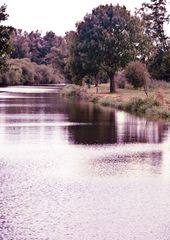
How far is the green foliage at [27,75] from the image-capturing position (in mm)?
129350

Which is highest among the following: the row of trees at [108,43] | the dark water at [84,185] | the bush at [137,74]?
the row of trees at [108,43]

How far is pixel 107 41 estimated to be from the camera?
69.1 metres

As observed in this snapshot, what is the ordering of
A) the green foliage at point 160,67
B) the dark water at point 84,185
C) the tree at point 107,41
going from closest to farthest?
the dark water at point 84,185 → the tree at point 107,41 → the green foliage at point 160,67

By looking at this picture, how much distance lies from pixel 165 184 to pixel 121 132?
13866mm

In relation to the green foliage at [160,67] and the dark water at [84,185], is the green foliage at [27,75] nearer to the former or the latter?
the green foliage at [160,67]

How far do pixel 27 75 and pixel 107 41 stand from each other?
69.9 metres

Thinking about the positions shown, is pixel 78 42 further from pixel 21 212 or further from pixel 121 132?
pixel 21 212

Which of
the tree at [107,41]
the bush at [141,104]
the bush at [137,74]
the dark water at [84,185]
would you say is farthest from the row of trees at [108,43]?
the dark water at [84,185]

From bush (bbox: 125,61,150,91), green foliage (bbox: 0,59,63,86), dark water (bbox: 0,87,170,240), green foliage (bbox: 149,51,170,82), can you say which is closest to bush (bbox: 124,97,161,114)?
bush (bbox: 125,61,150,91)

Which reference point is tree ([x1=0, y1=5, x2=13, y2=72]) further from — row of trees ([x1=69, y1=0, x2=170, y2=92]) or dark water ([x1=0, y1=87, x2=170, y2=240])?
row of trees ([x1=69, y1=0, x2=170, y2=92])

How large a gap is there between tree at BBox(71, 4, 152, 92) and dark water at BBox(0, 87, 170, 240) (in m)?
39.9

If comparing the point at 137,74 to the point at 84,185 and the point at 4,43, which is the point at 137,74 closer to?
the point at 4,43

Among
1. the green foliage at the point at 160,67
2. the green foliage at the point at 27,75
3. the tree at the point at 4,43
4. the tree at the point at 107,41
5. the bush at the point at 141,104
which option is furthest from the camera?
the green foliage at the point at 27,75

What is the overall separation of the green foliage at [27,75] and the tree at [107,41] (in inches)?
1992
